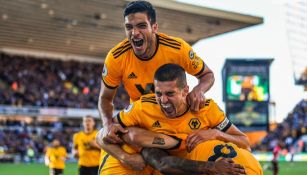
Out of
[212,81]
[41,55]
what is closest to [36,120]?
[41,55]

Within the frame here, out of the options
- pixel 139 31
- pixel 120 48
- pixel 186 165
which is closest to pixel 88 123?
pixel 120 48

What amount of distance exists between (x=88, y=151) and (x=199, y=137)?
8102 millimetres

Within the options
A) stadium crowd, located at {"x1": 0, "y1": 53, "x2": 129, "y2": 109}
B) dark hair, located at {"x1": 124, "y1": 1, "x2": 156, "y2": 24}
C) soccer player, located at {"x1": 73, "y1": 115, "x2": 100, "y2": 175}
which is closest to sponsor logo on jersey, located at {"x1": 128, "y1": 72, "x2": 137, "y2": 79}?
dark hair, located at {"x1": 124, "y1": 1, "x2": 156, "y2": 24}

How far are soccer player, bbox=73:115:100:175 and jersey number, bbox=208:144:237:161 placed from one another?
7919 millimetres

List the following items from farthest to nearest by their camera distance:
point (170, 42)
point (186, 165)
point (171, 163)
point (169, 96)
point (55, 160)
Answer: point (55, 160)
point (170, 42)
point (169, 96)
point (171, 163)
point (186, 165)

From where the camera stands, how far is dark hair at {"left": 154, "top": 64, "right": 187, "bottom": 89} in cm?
467

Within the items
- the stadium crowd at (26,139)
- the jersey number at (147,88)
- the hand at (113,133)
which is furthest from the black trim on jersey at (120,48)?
the stadium crowd at (26,139)

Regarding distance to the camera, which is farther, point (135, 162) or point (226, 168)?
point (135, 162)

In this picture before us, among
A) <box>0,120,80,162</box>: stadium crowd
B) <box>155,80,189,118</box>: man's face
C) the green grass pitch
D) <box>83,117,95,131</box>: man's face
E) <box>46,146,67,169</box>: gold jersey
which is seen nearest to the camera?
<box>155,80,189,118</box>: man's face

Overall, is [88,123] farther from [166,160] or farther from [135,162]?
[166,160]

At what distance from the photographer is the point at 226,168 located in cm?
417

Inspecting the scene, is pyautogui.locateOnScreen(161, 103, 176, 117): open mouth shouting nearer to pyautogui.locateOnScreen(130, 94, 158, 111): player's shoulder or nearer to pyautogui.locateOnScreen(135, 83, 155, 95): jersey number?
pyautogui.locateOnScreen(130, 94, 158, 111): player's shoulder

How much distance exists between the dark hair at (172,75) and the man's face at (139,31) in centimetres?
66

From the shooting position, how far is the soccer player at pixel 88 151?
40.4 feet
